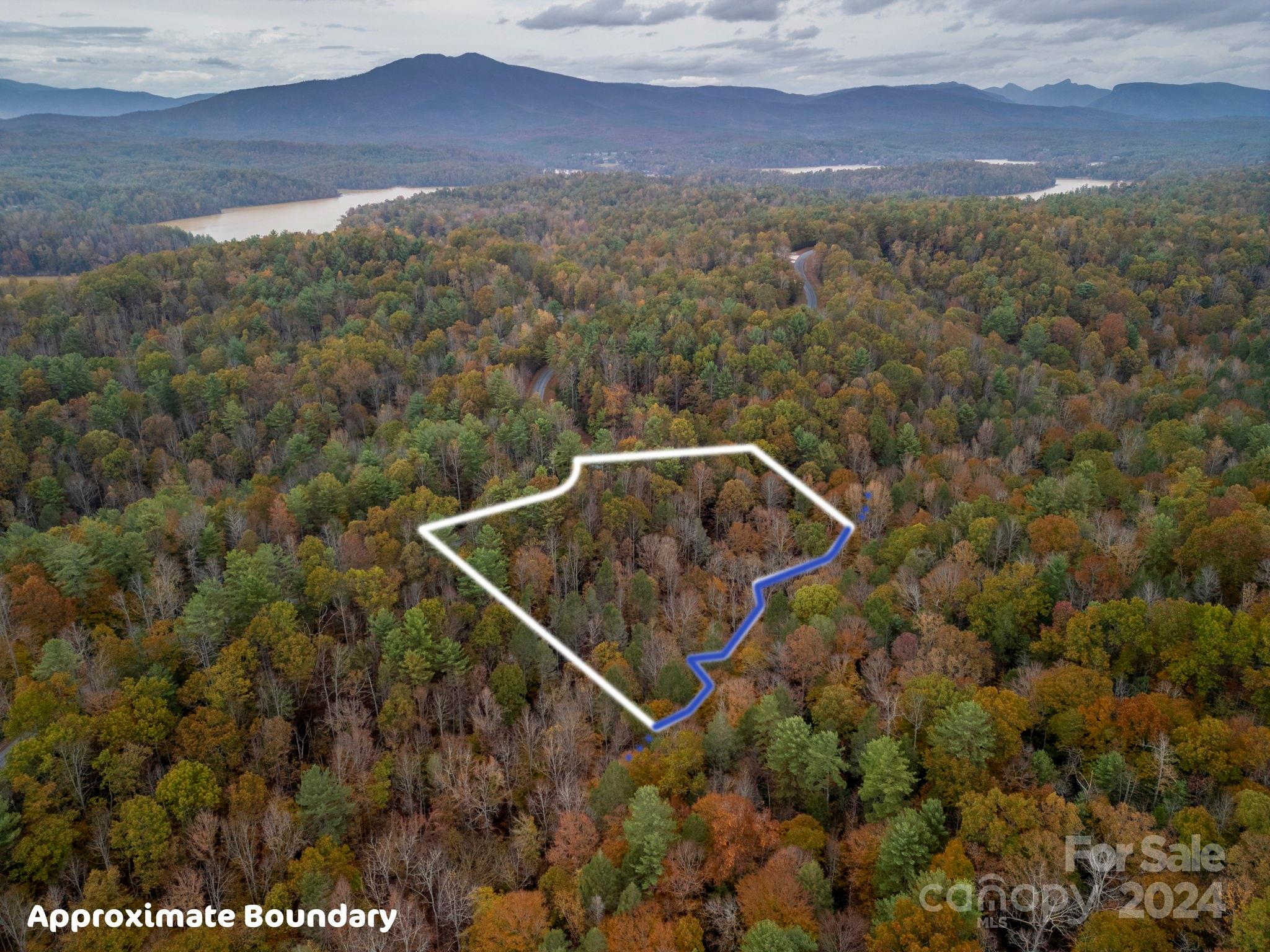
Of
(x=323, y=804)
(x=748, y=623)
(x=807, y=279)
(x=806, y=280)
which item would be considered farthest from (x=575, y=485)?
(x=807, y=279)

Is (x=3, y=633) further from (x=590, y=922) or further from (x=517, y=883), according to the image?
(x=590, y=922)

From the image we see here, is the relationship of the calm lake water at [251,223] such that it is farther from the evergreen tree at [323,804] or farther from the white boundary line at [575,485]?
the evergreen tree at [323,804]

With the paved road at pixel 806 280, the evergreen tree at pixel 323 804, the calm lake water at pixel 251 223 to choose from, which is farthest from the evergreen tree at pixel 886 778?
the calm lake water at pixel 251 223

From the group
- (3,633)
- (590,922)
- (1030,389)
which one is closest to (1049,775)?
(590,922)

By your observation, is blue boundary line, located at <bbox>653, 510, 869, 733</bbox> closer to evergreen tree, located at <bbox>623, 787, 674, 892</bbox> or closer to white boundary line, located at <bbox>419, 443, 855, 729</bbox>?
white boundary line, located at <bbox>419, 443, 855, 729</bbox>

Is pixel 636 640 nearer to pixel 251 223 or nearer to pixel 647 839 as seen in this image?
pixel 647 839

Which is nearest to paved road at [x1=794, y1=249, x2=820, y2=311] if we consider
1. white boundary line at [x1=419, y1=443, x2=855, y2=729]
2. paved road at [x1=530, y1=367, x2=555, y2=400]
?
paved road at [x1=530, y1=367, x2=555, y2=400]
